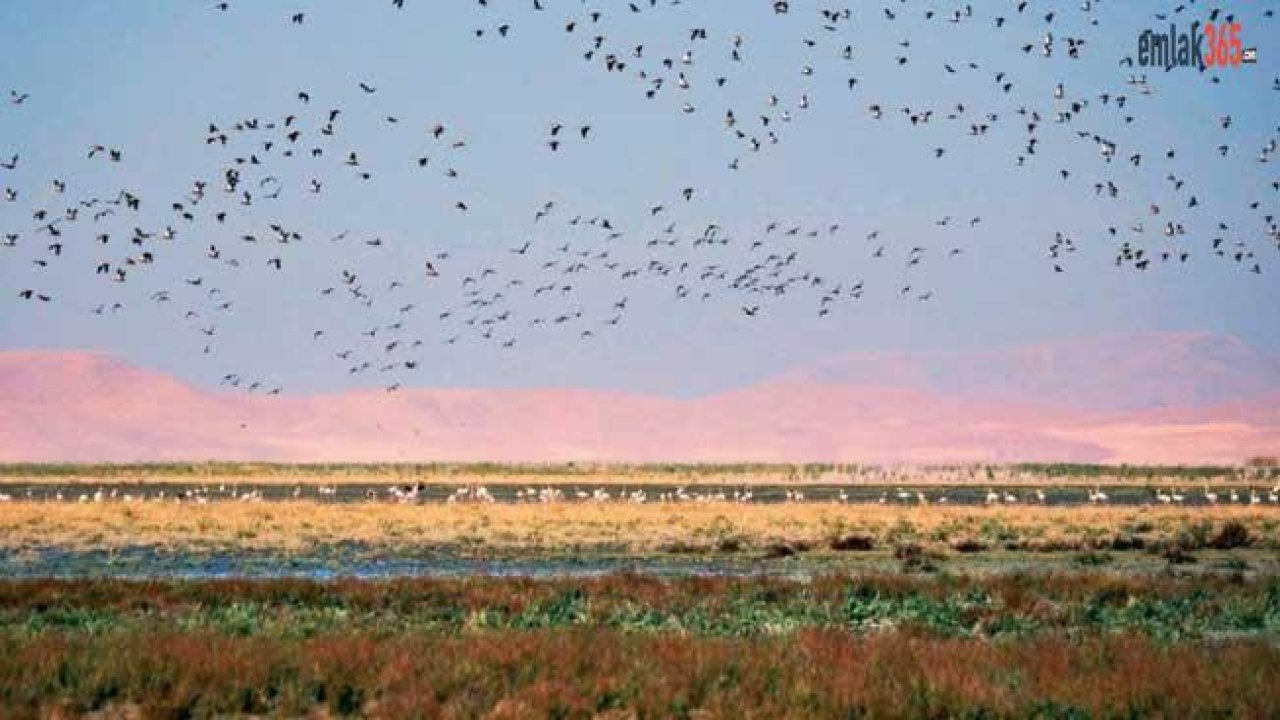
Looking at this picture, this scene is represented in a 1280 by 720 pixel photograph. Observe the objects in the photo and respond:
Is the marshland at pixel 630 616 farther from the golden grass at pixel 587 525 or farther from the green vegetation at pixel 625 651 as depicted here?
the golden grass at pixel 587 525

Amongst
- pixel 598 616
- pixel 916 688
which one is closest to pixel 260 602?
pixel 598 616

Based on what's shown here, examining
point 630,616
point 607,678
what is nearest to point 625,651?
point 607,678

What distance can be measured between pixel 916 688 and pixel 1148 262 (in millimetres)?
22227

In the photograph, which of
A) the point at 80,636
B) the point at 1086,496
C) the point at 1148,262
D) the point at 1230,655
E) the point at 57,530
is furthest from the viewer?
the point at 1086,496

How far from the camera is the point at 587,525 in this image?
63281 mm

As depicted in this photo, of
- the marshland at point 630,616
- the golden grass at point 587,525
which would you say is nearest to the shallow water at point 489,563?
the marshland at point 630,616

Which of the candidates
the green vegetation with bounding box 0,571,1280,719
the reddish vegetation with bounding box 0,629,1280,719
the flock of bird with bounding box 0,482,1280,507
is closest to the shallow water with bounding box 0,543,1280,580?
the green vegetation with bounding box 0,571,1280,719

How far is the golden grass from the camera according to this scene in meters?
56.0

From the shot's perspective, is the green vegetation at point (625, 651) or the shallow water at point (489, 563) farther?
the shallow water at point (489, 563)

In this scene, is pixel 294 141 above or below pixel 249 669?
→ above

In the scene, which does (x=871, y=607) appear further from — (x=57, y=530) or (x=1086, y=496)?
(x=1086, y=496)

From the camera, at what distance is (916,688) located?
23219 mm

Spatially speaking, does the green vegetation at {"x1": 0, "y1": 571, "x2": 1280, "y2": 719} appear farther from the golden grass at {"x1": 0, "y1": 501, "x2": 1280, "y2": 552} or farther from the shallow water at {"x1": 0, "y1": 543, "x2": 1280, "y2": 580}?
the golden grass at {"x1": 0, "y1": 501, "x2": 1280, "y2": 552}

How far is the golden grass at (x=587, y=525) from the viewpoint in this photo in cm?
5597
